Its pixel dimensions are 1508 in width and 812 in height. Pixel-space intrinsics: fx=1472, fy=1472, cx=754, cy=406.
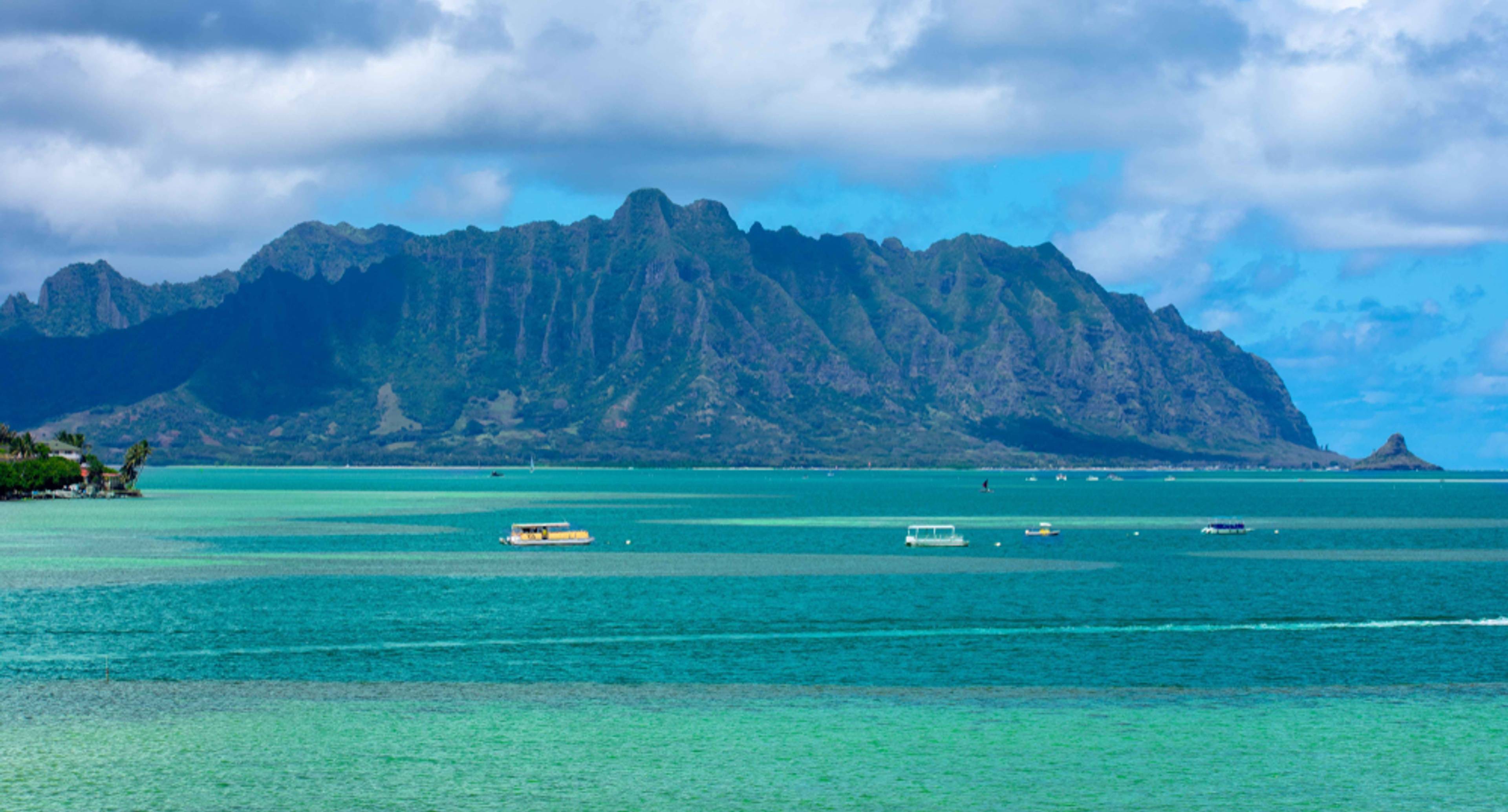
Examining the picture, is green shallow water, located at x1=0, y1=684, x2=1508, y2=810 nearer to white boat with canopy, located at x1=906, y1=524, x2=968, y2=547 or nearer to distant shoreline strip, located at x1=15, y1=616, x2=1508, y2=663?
distant shoreline strip, located at x1=15, y1=616, x2=1508, y2=663

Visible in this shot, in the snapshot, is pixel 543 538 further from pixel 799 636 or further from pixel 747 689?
pixel 747 689

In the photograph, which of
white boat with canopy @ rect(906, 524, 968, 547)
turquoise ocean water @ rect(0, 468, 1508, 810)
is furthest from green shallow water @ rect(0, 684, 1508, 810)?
white boat with canopy @ rect(906, 524, 968, 547)

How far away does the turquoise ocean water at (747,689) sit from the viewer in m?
50.8

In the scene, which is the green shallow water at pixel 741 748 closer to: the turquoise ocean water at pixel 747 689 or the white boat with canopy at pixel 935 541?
the turquoise ocean water at pixel 747 689

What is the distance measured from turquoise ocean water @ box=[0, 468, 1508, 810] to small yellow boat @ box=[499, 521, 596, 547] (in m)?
36.3

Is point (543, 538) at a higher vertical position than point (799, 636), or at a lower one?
higher

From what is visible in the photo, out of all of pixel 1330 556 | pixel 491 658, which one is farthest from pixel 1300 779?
pixel 1330 556

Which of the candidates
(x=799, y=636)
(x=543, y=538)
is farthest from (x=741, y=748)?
(x=543, y=538)

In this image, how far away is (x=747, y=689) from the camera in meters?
70.8

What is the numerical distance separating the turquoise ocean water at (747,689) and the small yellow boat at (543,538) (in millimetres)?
36270

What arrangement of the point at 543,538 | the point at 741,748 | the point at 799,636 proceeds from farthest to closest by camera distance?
the point at 543,538
the point at 799,636
the point at 741,748

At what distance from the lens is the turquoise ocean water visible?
167 feet

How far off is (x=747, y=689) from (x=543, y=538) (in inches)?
4229

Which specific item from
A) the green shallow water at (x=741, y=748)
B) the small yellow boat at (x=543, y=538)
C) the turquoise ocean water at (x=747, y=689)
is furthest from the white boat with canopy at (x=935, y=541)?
the green shallow water at (x=741, y=748)
